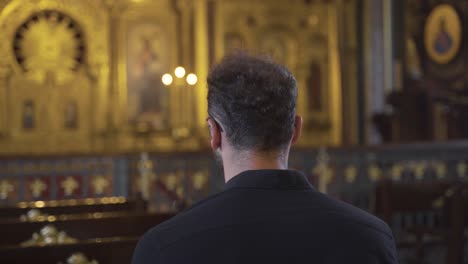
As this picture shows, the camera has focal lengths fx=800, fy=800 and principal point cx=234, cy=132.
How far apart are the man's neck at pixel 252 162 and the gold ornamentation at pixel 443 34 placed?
11.0m

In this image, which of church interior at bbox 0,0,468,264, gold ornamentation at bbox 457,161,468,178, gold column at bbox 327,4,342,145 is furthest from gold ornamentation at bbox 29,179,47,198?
gold column at bbox 327,4,342,145

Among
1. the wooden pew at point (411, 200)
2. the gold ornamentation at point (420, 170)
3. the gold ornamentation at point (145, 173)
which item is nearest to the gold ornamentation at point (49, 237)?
the gold ornamentation at point (145, 173)

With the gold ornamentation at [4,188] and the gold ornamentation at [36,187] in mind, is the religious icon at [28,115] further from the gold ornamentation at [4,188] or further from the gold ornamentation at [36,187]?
the gold ornamentation at [36,187]

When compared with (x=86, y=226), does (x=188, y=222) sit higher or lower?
higher

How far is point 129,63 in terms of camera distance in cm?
1283

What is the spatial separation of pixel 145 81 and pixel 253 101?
1130cm

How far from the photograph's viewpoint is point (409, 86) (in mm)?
12727

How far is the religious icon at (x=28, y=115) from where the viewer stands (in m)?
12.4

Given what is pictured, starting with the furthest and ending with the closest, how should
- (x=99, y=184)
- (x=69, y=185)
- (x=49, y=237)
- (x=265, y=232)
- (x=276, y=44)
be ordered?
(x=276, y=44)
(x=99, y=184)
(x=69, y=185)
(x=49, y=237)
(x=265, y=232)

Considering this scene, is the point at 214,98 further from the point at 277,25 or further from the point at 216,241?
the point at 277,25

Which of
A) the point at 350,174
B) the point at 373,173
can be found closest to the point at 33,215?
the point at 350,174

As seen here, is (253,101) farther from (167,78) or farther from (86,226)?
(167,78)

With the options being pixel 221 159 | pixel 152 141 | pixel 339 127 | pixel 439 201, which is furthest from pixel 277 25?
pixel 221 159

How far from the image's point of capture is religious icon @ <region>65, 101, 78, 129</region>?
12.6 metres
